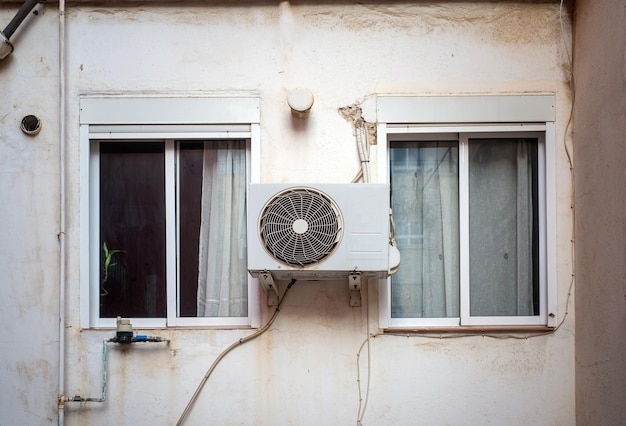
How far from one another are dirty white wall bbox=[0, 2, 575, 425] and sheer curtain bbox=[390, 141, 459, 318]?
11.9 inches

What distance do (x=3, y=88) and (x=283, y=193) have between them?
226cm

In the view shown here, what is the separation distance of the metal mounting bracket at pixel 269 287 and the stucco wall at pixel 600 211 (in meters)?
2.15

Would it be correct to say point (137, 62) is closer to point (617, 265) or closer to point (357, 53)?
→ point (357, 53)

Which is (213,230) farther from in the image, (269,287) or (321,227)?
(321,227)

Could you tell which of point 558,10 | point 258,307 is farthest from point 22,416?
point 558,10

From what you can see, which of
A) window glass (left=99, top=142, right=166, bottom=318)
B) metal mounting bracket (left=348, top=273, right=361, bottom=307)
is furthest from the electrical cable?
window glass (left=99, top=142, right=166, bottom=318)

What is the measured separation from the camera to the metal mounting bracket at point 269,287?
3347 millimetres

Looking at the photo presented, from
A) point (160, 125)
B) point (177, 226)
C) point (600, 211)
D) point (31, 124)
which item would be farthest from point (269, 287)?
point (600, 211)

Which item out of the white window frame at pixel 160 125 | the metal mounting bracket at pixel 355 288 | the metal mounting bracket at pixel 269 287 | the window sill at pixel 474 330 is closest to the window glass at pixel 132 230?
the white window frame at pixel 160 125

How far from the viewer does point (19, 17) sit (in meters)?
3.58

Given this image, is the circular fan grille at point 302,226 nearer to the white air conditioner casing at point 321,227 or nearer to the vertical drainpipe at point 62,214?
the white air conditioner casing at point 321,227

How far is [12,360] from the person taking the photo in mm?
3641

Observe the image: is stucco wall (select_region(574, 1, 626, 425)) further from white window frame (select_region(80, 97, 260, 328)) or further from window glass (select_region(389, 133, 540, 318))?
white window frame (select_region(80, 97, 260, 328))

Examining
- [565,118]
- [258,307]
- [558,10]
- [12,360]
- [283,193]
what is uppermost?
[558,10]
